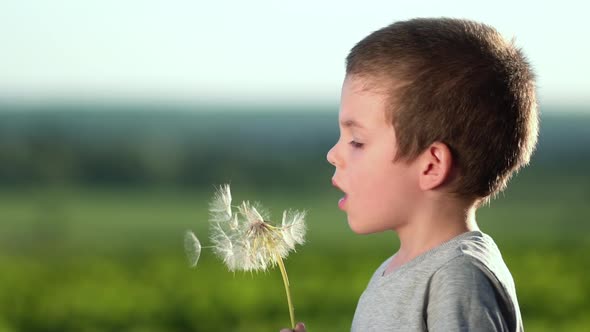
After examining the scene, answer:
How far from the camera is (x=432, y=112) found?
2.10 metres

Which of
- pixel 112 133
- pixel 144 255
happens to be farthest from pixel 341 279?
pixel 112 133

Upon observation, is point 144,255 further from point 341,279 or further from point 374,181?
point 374,181

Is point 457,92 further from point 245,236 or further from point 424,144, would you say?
point 245,236

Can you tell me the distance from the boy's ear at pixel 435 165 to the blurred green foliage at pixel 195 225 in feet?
1.40

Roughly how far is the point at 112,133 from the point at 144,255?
3400 centimetres

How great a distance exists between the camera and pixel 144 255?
30.7ft

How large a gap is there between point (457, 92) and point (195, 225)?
26.1m

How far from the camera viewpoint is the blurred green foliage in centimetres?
709

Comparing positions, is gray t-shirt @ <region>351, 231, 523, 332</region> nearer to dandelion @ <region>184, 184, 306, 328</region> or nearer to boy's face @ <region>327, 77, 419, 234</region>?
boy's face @ <region>327, 77, 419, 234</region>

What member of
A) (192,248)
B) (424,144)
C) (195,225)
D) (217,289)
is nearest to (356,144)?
(424,144)

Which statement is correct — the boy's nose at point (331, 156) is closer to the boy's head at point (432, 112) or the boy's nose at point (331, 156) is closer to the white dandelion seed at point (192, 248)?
the boy's head at point (432, 112)

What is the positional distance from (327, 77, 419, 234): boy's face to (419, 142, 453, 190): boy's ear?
0.8 inches

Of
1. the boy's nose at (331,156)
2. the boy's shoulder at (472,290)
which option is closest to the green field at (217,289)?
the boy's nose at (331,156)

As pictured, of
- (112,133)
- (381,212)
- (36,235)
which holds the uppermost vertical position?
(112,133)
